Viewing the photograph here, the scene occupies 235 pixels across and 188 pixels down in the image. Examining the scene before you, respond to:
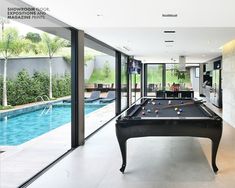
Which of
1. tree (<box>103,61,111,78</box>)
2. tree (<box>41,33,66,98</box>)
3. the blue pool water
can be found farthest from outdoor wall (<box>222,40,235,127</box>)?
tree (<box>103,61,111,78</box>)

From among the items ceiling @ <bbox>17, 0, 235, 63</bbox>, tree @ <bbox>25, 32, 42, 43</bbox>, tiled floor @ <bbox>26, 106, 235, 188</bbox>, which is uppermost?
ceiling @ <bbox>17, 0, 235, 63</bbox>

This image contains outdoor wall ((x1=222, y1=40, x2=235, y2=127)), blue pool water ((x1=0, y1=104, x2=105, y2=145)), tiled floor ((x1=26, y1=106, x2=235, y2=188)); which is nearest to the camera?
tiled floor ((x1=26, y1=106, x2=235, y2=188))

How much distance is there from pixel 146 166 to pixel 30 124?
524 cm

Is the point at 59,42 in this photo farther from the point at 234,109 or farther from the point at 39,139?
the point at 234,109

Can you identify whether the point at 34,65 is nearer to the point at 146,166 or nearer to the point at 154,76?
the point at 146,166

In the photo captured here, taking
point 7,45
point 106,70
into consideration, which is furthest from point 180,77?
point 7,45

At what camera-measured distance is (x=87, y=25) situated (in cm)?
632

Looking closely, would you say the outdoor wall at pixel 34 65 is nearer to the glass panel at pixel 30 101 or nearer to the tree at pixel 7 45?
the glass panel at pixel 30 101

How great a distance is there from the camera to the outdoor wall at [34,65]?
5.23 meters

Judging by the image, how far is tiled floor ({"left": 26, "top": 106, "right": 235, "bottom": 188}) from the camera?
4.45 m

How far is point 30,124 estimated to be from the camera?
957 centimetres

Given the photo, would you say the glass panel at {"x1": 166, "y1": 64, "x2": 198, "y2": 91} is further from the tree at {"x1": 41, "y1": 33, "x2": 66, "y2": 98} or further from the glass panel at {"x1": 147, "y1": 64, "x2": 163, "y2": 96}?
the tree at {"x1": 41, "y1": 33, "x2": 66, "y2": 98}

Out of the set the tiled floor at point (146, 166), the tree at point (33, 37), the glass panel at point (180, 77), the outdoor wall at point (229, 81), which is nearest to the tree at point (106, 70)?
the glass panel at point (180, 77)

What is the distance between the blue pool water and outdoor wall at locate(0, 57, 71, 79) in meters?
1.03
